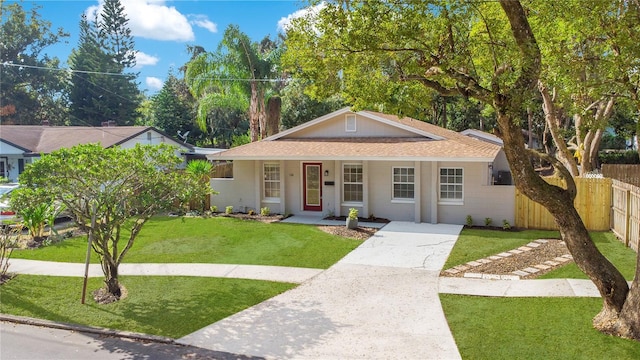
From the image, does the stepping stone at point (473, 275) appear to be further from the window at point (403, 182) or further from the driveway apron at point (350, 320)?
the window at point (403, 182)

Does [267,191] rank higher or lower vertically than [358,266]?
higher

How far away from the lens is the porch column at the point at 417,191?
16.5m

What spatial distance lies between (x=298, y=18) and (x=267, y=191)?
1038 cm

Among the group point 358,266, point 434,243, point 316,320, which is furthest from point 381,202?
point 316,320

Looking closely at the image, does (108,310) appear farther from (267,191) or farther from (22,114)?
(22,114)

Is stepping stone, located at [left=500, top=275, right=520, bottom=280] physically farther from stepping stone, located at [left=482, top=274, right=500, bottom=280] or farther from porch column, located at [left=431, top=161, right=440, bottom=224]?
porch column, located at [left=431, top=161, right=440, bottom=224]

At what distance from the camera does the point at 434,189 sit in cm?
1636

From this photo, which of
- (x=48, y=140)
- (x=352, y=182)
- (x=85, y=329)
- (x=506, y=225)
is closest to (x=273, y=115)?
(x=352, y=182)

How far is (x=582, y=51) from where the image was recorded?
10156 mm

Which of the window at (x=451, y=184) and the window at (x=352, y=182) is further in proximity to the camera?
the window at (x=352, y=182)

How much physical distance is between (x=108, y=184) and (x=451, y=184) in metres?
11.2

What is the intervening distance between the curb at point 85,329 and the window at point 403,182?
11.3 m

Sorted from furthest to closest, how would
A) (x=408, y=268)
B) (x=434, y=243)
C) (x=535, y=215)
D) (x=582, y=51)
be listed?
(x=535, y=215), (x=434, y=243), (x=408, y=268), (x=582, y=51)

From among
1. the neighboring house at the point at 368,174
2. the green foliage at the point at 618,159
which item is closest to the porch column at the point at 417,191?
the neighboring house at the point at 368,174
